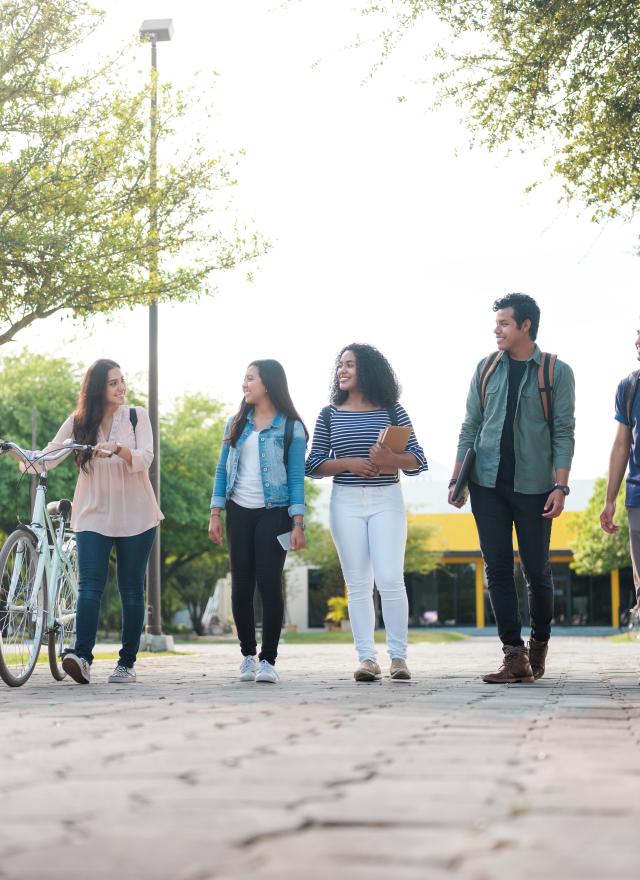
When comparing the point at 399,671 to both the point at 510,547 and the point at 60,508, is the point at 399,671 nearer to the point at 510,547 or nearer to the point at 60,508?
the point at 510,547

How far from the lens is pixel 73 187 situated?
14.4 metres

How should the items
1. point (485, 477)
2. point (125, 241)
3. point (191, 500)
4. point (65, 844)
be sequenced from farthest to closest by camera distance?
point (191, 500) < point (125, 241) < point (485, 477) < point (65, 844)

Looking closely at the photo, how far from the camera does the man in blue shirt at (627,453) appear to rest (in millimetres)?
8102

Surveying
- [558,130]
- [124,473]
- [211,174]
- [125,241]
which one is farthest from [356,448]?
[211,174]

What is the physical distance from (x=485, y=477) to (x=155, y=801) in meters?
5.12

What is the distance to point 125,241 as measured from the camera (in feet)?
47.9

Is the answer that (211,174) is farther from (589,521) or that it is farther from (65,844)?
(589,521)

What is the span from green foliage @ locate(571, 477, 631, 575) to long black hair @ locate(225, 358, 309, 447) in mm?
39237

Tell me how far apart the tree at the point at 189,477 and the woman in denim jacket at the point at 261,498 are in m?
29.2

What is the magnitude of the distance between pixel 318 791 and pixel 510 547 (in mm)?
5008

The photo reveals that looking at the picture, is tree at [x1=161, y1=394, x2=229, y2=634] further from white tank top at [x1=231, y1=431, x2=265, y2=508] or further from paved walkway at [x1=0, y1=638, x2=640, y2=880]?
paved walkway at [x1=0, y1=638, x2=640, y2=880]

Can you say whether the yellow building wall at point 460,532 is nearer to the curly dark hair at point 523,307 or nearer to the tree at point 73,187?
the tree at point 73,187

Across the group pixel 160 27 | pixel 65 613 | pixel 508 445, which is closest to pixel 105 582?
pixel 65 613

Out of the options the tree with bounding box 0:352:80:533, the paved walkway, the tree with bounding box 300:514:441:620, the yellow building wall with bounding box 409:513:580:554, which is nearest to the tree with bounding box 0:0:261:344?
the paved walkway
